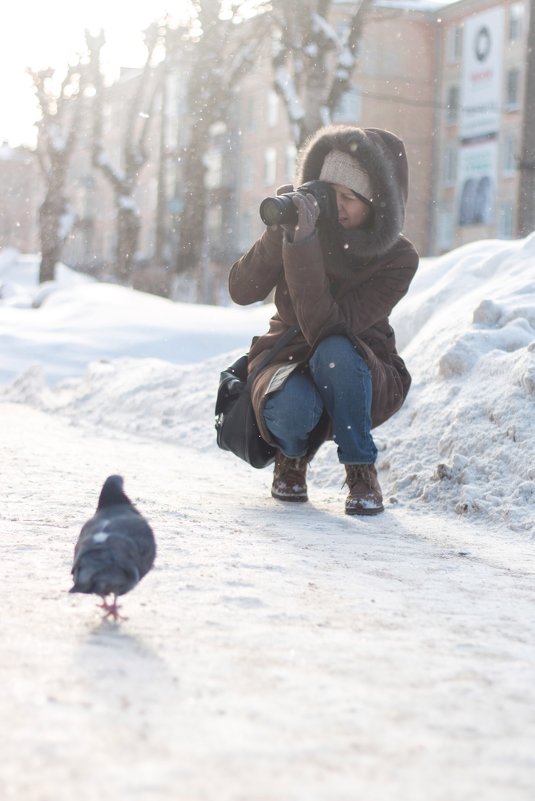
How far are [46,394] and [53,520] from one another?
5605mm

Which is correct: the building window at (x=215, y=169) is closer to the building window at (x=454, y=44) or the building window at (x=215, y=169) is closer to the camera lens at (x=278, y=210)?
the building window at (x=454, y=44)

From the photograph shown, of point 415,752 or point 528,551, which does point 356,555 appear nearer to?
point 528,551

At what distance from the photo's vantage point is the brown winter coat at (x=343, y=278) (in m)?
4.11

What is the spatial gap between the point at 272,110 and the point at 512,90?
34.2 feet

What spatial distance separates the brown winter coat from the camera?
411 centimetres

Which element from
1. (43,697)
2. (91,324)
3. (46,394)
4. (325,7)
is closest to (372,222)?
(43,697)

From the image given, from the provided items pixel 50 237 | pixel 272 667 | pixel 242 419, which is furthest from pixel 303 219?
pixel 50 237

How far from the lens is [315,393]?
13.8 ft

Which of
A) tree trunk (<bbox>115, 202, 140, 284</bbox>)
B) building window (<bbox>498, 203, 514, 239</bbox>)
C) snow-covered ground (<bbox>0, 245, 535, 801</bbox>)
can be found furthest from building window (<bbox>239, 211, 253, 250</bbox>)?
snow-covered ground (<bbox>0, 245, 535, 801</bbox>)

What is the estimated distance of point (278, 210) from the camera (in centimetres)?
396

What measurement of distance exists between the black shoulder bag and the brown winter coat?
0.20 feet


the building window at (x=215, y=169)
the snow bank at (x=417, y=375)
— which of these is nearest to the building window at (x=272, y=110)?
the building window at (x=215, y=169)

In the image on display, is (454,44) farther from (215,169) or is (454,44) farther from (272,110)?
(215,169)

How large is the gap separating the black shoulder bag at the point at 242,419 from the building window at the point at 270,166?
41.2 m
